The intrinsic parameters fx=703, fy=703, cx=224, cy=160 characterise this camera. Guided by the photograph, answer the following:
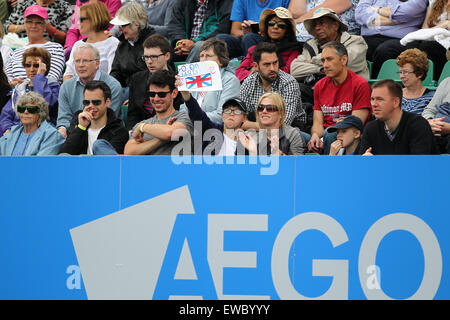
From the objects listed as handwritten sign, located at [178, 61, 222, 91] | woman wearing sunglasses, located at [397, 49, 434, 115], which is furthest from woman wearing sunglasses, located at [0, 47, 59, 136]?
woman wearing sunglasses, located at [397, 49, 434, 115]

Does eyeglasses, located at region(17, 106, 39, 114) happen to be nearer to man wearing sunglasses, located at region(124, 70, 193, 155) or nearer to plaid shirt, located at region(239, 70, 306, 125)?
man wearing sunglasses, located at region(124, 70, 193, 155)

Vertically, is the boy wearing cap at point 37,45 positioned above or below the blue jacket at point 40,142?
above

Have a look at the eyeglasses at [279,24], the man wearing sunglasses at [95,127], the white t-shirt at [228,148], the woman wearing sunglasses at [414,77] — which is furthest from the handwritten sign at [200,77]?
the eyeglasses at [279,24]

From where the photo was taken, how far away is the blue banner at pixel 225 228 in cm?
414

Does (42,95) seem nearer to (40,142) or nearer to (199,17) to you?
(40,142)

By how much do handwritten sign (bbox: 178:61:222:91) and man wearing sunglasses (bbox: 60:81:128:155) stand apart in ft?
2.74

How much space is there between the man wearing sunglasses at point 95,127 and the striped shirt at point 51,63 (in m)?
1.80

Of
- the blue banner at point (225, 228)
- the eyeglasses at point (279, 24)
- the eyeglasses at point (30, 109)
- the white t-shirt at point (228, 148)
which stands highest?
the eyeglasses at point (279, 24)

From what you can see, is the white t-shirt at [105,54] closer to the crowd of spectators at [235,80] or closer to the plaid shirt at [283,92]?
the crowd of spectators at [235,80]

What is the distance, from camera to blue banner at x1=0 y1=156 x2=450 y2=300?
4.14 meters

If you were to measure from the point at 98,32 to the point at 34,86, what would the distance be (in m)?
1.12

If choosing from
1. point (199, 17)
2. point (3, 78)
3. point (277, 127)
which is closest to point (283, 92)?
point (277, 127)

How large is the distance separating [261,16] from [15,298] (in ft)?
12.3

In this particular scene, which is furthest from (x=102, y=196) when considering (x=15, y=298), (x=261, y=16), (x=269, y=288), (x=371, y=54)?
(x=371, y=54)
